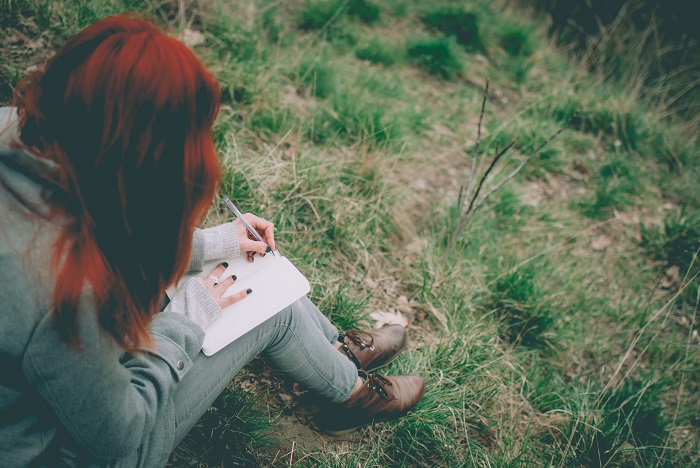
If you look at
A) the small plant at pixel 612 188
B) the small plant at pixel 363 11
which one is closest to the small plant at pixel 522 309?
the small plant at pixel 612 188

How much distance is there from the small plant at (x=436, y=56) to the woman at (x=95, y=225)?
3.35 m

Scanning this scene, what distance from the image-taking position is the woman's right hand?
1.36m

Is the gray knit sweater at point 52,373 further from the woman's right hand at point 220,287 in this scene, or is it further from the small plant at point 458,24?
the small plant at point 458,24

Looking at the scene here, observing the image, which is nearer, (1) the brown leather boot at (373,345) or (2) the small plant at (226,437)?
(2) the small plant at (226,437)

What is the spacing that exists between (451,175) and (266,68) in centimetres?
154

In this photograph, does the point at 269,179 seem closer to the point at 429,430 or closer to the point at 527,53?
the point at 429,430

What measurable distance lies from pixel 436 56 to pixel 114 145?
365 cm

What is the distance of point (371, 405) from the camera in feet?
5.58

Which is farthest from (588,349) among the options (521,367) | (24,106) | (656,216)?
(24,106)

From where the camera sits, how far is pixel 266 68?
9.77ft

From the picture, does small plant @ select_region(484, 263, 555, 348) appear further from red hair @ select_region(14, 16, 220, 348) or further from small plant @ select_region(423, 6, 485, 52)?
small plant @ select_region(423, 6, 485, 52)

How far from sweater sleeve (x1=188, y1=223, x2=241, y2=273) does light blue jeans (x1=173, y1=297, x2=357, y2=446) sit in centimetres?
29

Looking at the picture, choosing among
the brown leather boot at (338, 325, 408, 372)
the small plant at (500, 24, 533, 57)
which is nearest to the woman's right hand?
the brown leather boot at (338, 325, 408, 372)

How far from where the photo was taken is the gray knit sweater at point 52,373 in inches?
32.3
